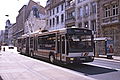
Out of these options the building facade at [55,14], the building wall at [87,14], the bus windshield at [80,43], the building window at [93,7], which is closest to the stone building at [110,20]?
the building wall at [87,14]

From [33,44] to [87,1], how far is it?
669 inches

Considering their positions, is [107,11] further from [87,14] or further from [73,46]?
[73,46]

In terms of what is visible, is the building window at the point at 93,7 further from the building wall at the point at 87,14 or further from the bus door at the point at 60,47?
the bus door at the point at 60,47

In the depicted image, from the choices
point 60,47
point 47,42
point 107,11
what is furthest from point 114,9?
point 60,47

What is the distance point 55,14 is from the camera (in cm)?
5238

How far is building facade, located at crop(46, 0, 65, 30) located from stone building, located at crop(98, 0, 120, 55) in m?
15.4

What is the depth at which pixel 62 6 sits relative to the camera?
159 ft

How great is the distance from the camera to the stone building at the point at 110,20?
28906mm

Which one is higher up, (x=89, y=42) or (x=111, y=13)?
(x=111, y=13)

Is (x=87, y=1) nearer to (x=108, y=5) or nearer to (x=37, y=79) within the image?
(x=108, y=5)

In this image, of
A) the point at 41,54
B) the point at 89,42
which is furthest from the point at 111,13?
the point at 89,42

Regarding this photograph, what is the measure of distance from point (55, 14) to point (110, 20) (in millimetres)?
23919

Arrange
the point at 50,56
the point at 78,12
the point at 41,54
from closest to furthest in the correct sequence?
the point at 50,56 → the point at 41,54 → the point at 78,12

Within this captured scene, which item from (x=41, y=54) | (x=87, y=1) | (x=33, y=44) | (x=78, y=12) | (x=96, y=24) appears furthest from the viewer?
(x=78, y=12)
